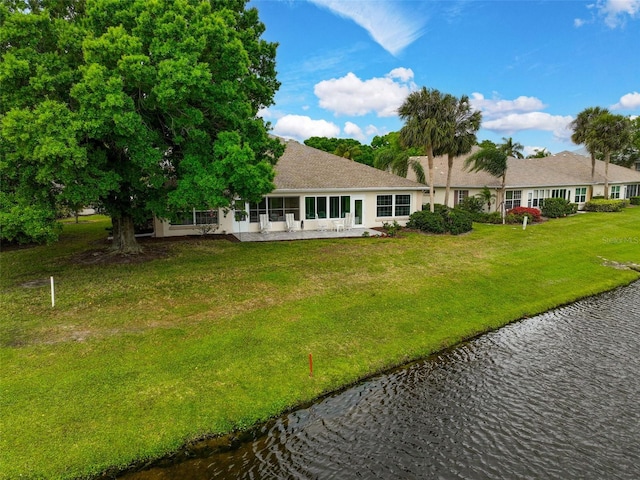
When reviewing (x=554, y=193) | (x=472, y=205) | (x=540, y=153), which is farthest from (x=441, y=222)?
(x=540, y=153)

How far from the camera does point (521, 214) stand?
30.6 meters

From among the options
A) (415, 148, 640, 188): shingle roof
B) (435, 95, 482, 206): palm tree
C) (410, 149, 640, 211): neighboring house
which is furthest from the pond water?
(415, 148, 640, 188): shingle roof

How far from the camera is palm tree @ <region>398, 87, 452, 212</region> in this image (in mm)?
25047

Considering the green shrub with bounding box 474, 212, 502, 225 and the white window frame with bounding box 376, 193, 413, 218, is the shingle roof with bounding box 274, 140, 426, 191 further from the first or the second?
the green shrub with bounding box 474, 212, 502, 225

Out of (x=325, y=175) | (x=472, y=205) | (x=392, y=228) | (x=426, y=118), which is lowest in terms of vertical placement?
(x=392, y=228)

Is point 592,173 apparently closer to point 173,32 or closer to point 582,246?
point 582,246

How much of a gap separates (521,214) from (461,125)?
→ 9458 millimetres

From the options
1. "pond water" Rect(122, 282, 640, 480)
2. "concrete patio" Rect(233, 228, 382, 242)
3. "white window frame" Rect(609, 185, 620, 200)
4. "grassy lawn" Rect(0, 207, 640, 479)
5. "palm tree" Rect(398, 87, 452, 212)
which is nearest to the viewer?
"pond water" Rect(122, 282, 640, 480)

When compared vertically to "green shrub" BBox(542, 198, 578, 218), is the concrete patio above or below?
below

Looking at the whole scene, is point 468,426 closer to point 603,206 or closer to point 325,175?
point 325,175

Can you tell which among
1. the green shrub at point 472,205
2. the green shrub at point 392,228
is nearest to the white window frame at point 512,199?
the green shrub at point 472,205

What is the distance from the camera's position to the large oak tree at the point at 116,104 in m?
11.0

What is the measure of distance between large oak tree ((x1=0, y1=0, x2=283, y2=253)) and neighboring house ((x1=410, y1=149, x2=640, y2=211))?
23329 mm

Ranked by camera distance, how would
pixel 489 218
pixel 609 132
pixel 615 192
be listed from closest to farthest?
pixel 489 218
pixel 609 132
pixel 615 192
